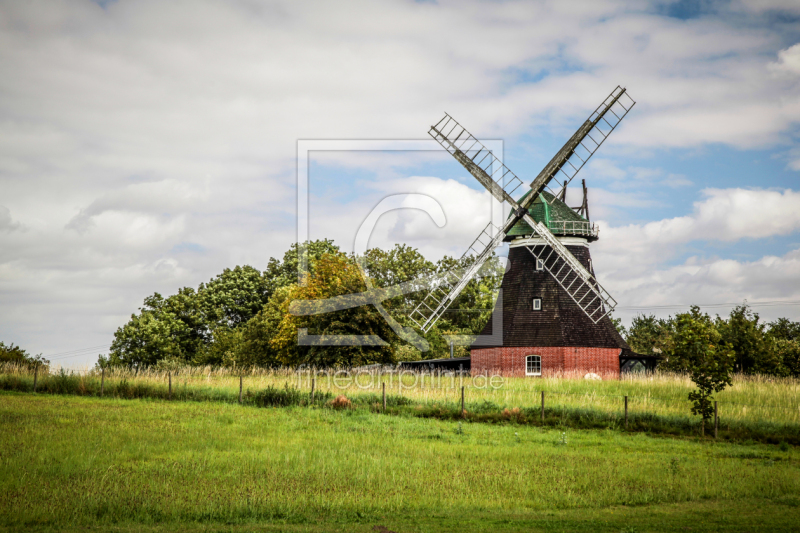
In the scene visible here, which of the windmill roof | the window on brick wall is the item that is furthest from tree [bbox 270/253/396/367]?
the windmill roof

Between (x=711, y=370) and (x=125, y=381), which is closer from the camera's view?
(x=711, y=370)

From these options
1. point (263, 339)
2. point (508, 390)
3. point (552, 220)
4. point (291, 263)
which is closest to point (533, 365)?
point (508, 390)

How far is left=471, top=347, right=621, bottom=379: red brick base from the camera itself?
108 feet

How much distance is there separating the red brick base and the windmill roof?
5.84 m

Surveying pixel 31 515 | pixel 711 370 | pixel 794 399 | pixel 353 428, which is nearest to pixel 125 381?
pixel 353 428

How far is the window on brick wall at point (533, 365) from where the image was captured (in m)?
33.5

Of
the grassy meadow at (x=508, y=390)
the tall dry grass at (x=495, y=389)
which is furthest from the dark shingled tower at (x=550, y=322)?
the grassy meadow at (x=508, y=390)

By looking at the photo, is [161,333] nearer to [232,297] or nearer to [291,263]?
[232,297]

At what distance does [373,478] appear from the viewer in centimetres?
1326

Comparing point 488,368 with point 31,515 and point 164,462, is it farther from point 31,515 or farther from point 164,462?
point 31,515

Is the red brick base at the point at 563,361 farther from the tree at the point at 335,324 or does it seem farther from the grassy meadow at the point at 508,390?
the tree at the point at 335,324

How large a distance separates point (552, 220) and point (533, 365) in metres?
7.31

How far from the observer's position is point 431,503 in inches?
455

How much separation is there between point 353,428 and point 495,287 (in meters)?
35.0
